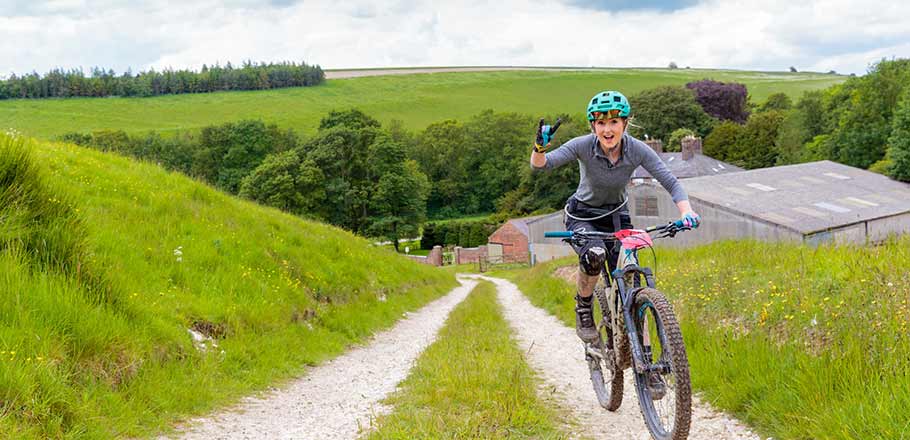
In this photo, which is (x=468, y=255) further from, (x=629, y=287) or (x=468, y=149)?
(x=629, y=287)

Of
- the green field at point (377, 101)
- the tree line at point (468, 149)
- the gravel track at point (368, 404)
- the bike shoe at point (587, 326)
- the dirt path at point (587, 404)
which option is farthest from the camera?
the green field at point (377, 101)

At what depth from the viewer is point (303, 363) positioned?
9.05m

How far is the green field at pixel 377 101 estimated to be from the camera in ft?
338

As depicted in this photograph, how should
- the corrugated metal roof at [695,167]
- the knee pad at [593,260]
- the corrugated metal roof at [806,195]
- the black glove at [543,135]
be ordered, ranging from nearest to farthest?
the black glove at [543,135], the knee pad at [593,260], the corrugated metal roof at [806,195], the corrugated metal roof at [695,167]

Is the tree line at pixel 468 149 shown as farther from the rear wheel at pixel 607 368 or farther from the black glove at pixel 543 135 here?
the black glove at pixel 543 135

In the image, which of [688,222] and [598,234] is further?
[598,234]

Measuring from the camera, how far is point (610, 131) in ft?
17.8

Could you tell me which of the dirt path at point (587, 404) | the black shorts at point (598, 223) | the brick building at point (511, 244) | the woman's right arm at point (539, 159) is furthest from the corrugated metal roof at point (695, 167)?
the woman's right arm at point (539, 159)

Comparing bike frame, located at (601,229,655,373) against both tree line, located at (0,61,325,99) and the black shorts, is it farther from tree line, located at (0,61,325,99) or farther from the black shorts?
tree line, located at (0,61,325,99)

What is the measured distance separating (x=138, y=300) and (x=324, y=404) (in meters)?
2.53

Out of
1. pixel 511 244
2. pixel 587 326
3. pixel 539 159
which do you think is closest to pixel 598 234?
pixel 539 159

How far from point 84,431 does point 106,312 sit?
189 centimetres

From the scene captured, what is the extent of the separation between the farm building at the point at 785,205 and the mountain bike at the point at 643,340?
2651 cm

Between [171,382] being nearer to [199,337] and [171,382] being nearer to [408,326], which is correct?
[199,337]
